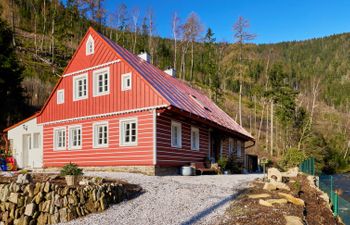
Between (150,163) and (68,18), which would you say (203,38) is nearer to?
(68,18)

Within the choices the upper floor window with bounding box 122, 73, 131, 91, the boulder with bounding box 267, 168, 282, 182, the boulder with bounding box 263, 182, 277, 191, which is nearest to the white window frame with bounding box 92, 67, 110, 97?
the upper floor window with bounding box 122, 73, 131, 91

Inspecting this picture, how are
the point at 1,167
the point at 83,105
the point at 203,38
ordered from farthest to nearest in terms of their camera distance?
1. the point at 203,38
2. the point at 1,167
3. the point at 83,105

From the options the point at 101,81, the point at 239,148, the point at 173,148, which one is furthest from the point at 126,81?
the point at 239,148

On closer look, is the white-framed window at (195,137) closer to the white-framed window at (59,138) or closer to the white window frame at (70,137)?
the white window frame at (70,137)

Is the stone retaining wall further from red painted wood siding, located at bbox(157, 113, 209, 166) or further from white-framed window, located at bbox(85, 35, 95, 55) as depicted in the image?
white-framed window, located at bbox(85, 35, 95, 55)

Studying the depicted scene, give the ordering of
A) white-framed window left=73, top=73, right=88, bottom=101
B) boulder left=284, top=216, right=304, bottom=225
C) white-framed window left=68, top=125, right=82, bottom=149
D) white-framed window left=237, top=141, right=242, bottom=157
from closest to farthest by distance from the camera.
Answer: boulder left=284, top=216, right=304, bottom=225, white-framed window left=68, top=125, right=82, bottom=149, white-framed window left=73, top=73, right=88, bottom=101, white-framed window left=237, top=141, right=242, bottom=157

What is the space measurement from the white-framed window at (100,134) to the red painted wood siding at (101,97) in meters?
0.66

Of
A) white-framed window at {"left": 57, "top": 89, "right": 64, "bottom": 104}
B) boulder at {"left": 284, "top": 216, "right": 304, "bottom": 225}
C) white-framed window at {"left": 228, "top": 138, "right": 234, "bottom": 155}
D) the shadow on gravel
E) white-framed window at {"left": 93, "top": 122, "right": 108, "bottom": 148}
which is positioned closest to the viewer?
boulder at {"left": 284, "top": 216, "right": 304, "bottom": 225}

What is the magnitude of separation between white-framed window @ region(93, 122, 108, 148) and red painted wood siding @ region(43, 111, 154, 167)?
21cm

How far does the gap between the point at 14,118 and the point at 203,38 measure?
30.1 meters

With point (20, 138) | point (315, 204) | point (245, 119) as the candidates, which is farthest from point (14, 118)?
point (245, 119)

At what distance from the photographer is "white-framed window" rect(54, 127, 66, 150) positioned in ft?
64.8

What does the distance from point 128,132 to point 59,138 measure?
537cm

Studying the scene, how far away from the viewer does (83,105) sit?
741 inches
